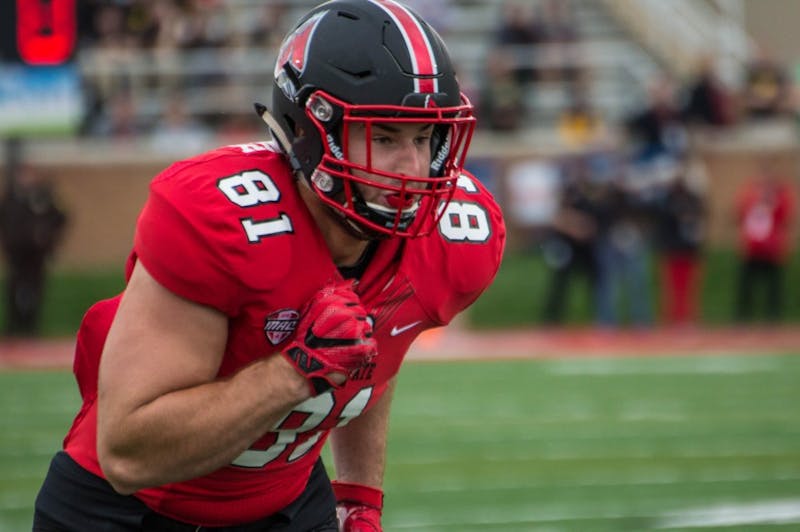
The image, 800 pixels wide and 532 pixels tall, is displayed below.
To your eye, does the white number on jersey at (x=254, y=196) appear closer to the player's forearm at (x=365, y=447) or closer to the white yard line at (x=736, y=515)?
the player's forearm at (x=365, y=447)

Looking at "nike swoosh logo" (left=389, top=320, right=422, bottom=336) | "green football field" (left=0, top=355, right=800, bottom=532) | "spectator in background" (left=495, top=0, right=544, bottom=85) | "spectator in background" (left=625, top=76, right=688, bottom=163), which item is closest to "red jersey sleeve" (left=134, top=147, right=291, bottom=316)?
"nike swoosh logo" (left=389, top=320, right=422, bottom=336)

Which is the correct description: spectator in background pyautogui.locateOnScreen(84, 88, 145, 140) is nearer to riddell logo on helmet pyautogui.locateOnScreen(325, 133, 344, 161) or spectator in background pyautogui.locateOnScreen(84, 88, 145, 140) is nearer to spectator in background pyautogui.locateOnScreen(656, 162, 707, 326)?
spectator in background pyautogui.locateOnScreen(656, 162, 707, 326)

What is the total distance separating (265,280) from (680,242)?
11.7m

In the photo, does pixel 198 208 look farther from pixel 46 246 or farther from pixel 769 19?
pixel 769 19

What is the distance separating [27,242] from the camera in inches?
541

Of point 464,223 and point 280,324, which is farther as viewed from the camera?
point 464,223

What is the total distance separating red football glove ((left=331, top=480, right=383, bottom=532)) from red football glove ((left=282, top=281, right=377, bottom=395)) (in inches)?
32.1

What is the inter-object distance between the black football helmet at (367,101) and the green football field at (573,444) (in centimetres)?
309

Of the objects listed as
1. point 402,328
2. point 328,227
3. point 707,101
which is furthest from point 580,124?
point 328,227

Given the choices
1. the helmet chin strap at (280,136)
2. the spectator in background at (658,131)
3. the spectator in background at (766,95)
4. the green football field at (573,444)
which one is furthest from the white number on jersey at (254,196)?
the spectator in background at (766,95)

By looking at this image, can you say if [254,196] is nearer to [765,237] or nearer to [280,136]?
[280,136]

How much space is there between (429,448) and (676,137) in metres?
7.81

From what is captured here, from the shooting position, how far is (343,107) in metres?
2.82

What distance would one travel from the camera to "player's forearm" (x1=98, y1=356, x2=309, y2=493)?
2.57 m
